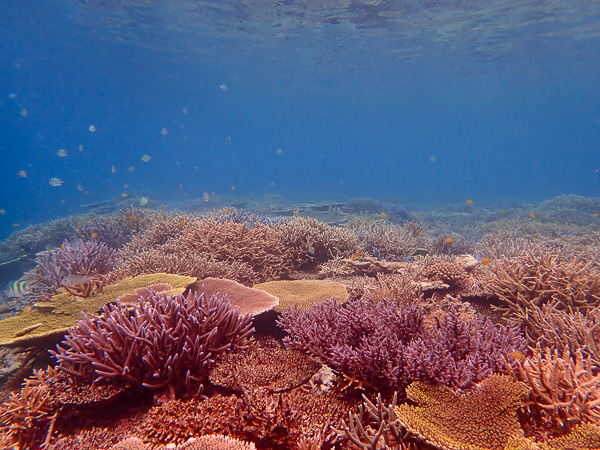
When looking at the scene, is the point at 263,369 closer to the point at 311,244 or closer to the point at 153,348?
the point at 153,348

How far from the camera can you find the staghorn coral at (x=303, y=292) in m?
4.47

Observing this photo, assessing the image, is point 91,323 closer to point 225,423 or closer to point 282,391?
point 225,423

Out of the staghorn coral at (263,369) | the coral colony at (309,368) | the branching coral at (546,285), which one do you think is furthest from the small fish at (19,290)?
the branching coral at (546,285)

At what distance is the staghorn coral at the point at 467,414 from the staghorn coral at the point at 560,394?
0.58 feet

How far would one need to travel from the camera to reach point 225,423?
2.44 meters

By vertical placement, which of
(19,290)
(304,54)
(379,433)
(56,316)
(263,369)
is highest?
(304,54)

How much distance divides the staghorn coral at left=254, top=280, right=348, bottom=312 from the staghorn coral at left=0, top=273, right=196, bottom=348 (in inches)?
54.1

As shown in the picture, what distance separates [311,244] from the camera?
725cm

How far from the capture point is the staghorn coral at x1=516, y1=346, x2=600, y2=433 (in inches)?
88.0

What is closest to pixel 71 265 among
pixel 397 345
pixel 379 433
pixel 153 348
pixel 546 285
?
pixel 153 348

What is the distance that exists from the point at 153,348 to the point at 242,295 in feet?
5.47

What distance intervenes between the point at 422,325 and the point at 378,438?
1.65 m

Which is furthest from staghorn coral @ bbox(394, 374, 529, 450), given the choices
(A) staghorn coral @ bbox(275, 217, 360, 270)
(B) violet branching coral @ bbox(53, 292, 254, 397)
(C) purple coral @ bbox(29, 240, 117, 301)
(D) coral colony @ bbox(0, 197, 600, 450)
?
(C) purple coral @ bbox(29, 240, 117, 301)

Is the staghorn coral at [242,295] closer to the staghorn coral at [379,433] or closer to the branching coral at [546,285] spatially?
the staghorn coral at [379,433]
